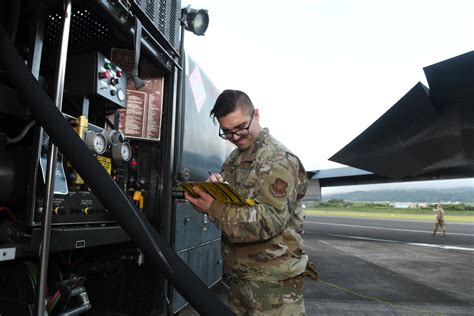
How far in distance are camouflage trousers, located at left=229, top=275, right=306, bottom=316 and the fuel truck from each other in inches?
21.9

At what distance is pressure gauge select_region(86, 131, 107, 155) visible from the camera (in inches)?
68.5

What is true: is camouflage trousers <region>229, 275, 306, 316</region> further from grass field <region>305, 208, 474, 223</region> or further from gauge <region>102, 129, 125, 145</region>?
grass field <region>305, 208, 474, 223</region>

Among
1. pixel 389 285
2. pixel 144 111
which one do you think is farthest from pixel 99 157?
pixel 389 285

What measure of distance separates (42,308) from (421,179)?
15130 mm

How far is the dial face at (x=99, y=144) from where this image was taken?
177 cm

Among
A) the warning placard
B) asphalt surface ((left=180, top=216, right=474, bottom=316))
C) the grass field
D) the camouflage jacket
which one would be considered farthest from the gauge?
the grass field

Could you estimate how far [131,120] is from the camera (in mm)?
2477

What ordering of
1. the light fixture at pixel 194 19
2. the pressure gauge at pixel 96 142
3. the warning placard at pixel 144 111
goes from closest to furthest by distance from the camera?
the pressure gauge at pixel 96 142, the warning placard at pixel 144 111, the light fixture at pixel 194 19

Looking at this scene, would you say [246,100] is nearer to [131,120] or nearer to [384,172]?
[131,120]

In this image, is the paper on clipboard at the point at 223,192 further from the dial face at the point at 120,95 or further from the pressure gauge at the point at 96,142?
the dial face at the point at 120,95

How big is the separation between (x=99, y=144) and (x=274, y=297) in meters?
1.35

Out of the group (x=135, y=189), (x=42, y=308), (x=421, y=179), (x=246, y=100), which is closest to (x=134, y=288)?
(x=135, y=189)

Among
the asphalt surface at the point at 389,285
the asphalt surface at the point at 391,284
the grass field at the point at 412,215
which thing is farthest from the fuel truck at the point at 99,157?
the grass field at the point at 412,215

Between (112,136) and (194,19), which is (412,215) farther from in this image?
(112,136)
